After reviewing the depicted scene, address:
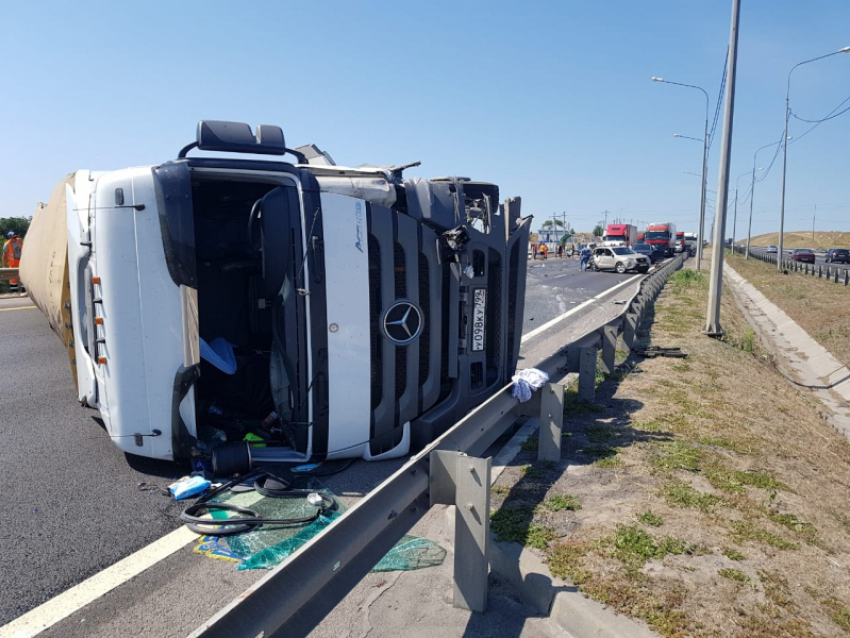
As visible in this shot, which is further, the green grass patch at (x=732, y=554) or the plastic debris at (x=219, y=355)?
the plastic debris at (x=219, y=355)

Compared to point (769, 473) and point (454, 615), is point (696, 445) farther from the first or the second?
point (454, 615)

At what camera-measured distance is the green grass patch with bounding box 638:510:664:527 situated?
3.62 meters

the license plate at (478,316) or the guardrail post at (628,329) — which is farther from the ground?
the license plate at (478,316)

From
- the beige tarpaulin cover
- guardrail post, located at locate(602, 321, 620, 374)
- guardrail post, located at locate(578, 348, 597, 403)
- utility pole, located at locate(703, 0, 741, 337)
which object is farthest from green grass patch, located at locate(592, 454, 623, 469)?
utility pole, located at locate(703, 0, 741, 337)

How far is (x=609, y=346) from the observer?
767 cm

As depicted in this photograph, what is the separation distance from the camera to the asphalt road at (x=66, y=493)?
3.25 metres

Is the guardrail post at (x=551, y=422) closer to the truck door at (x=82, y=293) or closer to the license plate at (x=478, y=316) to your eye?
the license plate at (x=478, y=316)

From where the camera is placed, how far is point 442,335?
16.8 ft

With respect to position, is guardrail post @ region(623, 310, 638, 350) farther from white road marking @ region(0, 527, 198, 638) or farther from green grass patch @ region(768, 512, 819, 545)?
white road marking @ region(0, 527, 198, 638)

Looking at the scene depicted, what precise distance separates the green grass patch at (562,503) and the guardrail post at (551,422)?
604 millimetres

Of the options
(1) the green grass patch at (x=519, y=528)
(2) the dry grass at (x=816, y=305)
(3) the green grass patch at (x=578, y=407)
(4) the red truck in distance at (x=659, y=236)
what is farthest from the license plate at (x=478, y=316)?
(4) the red truck in distance at (x=659, y=236)

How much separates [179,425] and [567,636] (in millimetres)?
2844

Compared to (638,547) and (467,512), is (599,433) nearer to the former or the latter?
(638,547)

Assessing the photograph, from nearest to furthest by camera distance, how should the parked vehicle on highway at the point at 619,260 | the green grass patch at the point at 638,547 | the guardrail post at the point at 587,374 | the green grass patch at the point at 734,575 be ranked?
the green grass patch at the point at 734,575, the green grass patch at the point at 638,547, the guardrail post at the point at 587,374, the parked vehicle on highway at the point at 619,260
